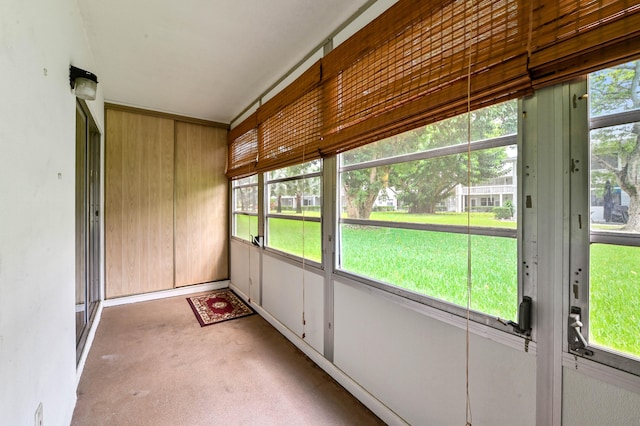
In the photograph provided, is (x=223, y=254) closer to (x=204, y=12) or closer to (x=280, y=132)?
(x=280, y=132)

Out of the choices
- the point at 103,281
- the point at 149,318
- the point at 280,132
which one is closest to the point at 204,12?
the point at 280,132

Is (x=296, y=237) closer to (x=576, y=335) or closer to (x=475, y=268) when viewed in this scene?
(x=475, y=268)

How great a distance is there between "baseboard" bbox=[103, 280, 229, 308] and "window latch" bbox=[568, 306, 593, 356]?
4292 mm

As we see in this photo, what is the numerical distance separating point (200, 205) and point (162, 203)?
52 cm

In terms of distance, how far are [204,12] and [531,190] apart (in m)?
2.27

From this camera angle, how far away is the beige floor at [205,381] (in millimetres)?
1728

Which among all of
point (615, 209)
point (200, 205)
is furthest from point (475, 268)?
point (200, 205)

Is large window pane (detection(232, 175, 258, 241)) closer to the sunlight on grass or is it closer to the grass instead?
the grass

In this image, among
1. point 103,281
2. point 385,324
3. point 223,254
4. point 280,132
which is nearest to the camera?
point 385,324

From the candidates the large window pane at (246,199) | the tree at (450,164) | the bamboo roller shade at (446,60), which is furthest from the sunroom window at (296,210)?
the tree at (450,164)

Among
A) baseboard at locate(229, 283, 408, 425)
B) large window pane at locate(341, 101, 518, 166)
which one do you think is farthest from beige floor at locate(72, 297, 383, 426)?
large window pane at locate(341, 101, 518, 166)

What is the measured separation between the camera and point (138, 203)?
3730 mm

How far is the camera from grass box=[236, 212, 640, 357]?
0.87m

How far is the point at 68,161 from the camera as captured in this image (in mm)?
1670
